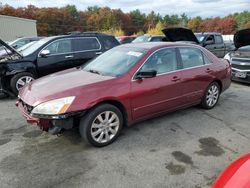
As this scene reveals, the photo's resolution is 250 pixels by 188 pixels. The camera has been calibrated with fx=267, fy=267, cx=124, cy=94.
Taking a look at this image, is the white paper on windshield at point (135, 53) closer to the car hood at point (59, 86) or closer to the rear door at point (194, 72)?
the car hood at point (59, 86)

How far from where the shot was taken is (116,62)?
15.7ft

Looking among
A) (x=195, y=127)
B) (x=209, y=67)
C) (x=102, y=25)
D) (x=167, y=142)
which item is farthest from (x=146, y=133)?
(x=102, y=25)

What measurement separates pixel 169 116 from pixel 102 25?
7367 centimetres

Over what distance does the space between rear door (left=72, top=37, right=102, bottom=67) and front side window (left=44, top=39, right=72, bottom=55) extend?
0.59ft

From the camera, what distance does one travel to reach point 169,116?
546 centimetres

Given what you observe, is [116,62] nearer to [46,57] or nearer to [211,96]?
[211,96]

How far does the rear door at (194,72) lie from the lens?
5.18m

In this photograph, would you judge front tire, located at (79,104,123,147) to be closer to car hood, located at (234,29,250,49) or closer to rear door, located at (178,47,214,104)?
rear door, located at (178,47,214,104)

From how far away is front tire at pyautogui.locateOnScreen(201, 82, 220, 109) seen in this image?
18.9 feet

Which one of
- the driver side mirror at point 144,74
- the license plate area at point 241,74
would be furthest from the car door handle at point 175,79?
the license plate area at point 241,74

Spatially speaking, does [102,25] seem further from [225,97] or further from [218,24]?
[225,97]

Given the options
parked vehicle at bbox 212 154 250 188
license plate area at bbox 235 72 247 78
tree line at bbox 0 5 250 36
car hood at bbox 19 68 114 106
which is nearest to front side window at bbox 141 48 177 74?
car hood at bbox 19 68 114 106

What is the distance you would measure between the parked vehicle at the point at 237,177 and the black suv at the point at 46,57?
5853 mm

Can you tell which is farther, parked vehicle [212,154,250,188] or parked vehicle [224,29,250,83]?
parked vehicle [224,29,250,83]
